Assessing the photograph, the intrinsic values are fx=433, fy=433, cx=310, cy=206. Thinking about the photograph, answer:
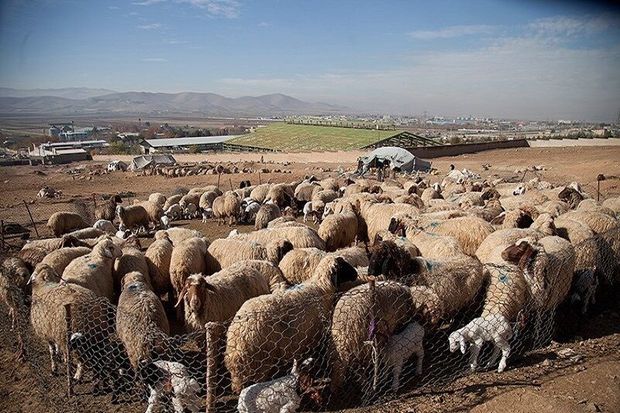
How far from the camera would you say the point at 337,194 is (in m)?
20.0

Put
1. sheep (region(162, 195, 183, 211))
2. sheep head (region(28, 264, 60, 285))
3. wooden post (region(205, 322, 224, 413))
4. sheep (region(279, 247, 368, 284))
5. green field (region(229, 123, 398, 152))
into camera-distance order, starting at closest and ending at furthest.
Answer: wooden post (region(205, 322, 224, 413)) < sheep head (region(28, 264, 60, 285)) < sheep (region(279, 247, 368, 284)) < sheep (region(162, 195, 183, 211)) < green field (region(229, 123, 398, 152))

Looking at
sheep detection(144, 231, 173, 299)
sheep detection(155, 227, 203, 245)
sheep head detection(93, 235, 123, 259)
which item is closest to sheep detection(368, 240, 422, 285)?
sheep detection(144, 231, 173, 299)

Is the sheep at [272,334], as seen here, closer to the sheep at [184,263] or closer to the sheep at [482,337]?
the sheep at [482,337]

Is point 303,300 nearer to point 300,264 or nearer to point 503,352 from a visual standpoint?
point 300,264

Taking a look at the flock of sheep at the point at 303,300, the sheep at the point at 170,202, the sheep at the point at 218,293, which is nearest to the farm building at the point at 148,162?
the sheep at the point at 170,202

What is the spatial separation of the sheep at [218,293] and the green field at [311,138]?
4782 centimetres

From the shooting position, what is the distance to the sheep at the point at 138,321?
19.9ft

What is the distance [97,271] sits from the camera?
28.2 ft

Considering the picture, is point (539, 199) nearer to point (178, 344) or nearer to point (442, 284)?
point (442, 284)

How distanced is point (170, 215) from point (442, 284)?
15.1 metres

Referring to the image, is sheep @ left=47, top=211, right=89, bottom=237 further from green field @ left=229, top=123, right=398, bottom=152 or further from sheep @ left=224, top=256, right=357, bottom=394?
green field @ left=229, top=123, right=398, bottom=152

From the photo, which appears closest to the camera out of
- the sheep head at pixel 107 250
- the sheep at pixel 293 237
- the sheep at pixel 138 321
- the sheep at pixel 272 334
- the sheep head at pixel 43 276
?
the sheep at pixel 272 334

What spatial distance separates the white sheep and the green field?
4898 cm

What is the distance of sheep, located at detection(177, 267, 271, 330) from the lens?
6875 millimetres
